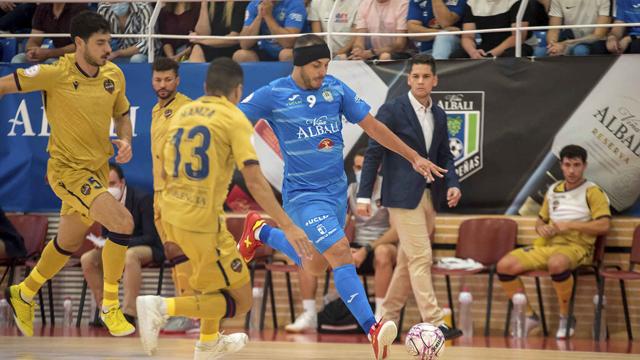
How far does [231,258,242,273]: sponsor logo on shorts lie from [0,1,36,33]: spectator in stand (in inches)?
315

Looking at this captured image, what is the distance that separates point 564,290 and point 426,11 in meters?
3.51

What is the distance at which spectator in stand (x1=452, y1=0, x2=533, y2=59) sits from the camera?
40.2 ft

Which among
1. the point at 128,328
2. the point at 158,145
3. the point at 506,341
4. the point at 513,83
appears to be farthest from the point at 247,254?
the point at 513,83

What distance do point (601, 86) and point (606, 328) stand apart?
2.52 m

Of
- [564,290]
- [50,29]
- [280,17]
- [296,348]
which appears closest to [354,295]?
[296,348]

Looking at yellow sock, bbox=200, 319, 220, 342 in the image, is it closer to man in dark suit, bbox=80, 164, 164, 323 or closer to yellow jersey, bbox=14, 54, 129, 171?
yellow jersey, bbox=14, 54, 129, 171

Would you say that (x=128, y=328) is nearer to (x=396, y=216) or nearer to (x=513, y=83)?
(x=396, y=216)

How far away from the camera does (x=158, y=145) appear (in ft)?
33.9

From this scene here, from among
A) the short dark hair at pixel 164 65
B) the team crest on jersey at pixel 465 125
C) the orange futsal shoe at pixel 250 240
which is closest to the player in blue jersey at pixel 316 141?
the orange futsal shoe at pixel 250 240

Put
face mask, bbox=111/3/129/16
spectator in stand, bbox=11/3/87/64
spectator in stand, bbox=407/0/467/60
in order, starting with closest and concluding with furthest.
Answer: spectator in stand, bbox=407/0/467/60, spectator in stand, bbox=11/3/87/64, face mask, bbox=111/3/129/16

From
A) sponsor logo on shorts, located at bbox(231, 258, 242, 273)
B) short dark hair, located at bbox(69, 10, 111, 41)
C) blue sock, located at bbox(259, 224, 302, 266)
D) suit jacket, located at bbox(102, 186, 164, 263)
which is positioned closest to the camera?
sponsor logo on shorts, located at bbox(231, 258, 242, 273)

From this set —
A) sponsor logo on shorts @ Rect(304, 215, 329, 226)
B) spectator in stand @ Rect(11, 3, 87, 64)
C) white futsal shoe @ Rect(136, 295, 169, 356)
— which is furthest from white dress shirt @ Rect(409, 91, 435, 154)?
spectator in stand @ Rect(11, 3, 87, 64)

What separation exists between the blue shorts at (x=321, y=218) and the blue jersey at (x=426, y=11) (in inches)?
185

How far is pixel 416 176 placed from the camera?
10.4 m
